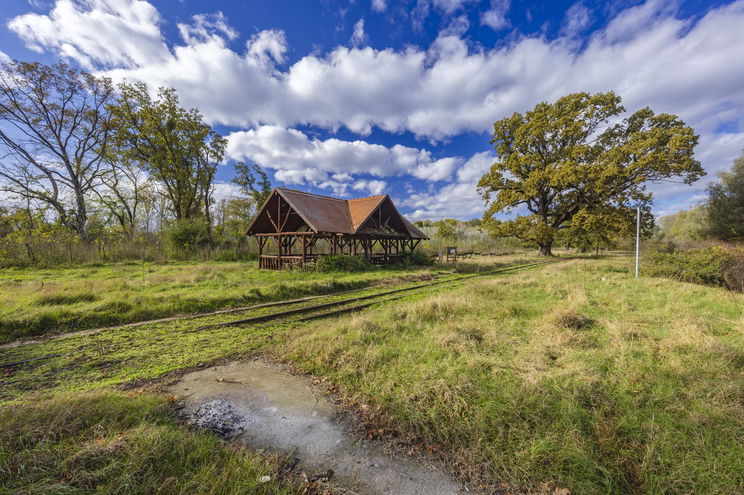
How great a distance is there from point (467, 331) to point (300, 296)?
20.4 feet

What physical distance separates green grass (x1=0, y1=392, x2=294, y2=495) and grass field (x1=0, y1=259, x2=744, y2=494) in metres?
0.02

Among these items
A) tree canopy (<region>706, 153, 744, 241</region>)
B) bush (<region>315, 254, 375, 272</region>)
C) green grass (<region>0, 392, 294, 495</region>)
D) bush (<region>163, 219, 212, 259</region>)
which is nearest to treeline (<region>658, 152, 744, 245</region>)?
tree canopy (<region>706, 153, 744, 241</region>)

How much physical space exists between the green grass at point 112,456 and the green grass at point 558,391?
1.47 meters

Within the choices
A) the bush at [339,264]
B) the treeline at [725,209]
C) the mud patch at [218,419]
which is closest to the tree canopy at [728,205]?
the treeline at [725,209]

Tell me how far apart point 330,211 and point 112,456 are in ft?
52.5

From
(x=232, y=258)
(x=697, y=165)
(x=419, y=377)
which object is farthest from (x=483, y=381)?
(x=697, y=165)

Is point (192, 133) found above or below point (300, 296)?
above

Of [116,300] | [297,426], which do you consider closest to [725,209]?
[297,426]

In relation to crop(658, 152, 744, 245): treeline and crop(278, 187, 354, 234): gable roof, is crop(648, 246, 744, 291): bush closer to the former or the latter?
crop(658, 152, 744, 245): treeline

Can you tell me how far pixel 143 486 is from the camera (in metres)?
1.89

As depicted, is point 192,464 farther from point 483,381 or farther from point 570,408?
point 570,408

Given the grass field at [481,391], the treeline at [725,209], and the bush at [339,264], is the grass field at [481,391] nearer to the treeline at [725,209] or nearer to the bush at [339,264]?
the bush at [339,264]

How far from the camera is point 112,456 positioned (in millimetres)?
2059

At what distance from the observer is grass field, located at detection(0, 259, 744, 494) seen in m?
2.14
